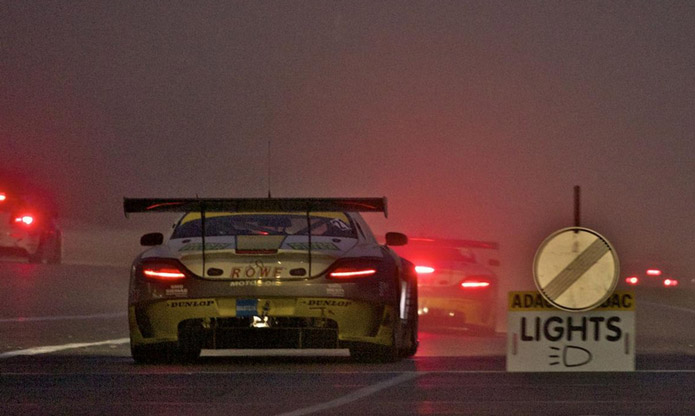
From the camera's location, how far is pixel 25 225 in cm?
3080

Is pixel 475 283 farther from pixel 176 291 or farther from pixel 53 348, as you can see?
pixel 176 291

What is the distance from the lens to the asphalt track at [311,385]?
29.7 ft

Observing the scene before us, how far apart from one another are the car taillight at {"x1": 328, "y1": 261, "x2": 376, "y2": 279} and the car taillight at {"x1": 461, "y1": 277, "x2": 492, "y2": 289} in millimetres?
8127

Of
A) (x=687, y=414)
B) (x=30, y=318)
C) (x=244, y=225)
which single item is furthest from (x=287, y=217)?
(x=30, y=318)

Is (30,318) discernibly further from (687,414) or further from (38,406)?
(687,414)

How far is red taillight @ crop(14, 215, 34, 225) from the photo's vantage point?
30.6 meters

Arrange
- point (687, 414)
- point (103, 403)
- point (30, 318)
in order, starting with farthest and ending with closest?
point (30, 318) → point (103, 403) → point (687, 414)

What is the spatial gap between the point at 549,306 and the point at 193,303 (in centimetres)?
292

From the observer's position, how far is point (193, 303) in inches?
487

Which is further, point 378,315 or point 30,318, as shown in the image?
point 30,318

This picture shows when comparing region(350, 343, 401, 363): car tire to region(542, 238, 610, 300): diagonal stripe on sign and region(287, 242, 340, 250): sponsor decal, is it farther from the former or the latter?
region(542, 238, 610, 300): diagonal stripe on sign

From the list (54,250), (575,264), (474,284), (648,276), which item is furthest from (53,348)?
(648,276)

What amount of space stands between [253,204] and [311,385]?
7.68 ft

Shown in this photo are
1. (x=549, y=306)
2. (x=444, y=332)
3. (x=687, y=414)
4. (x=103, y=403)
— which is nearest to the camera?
(x=687, y=414)
